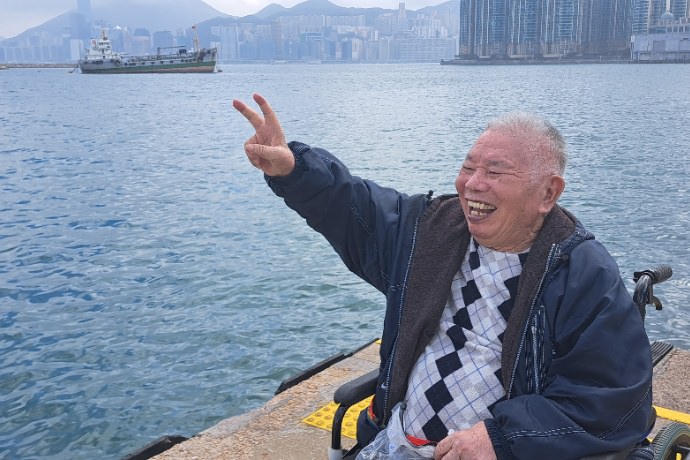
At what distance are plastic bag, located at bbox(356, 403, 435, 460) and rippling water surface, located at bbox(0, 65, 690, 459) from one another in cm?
369

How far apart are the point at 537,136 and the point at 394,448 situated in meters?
1.11

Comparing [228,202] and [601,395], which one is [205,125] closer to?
[228,202]

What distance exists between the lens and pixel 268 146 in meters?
2.74

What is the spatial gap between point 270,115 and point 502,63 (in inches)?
6944

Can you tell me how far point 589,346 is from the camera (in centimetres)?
227

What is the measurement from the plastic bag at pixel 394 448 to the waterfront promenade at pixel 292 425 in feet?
4.30

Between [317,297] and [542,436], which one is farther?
[317,297]

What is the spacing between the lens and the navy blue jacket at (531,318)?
7.47ft

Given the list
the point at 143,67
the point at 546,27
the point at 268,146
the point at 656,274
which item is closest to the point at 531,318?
the point at 656,274

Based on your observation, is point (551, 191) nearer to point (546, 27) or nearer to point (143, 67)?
point (143, 67)

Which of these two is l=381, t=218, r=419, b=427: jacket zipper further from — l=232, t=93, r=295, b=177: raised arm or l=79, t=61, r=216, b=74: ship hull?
l=79, t=61, r=216, b=74: ship hull

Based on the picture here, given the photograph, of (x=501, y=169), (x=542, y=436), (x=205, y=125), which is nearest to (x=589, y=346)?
(x=542, y=436)

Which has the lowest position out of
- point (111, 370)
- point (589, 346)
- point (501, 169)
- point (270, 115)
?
point (111, 370)

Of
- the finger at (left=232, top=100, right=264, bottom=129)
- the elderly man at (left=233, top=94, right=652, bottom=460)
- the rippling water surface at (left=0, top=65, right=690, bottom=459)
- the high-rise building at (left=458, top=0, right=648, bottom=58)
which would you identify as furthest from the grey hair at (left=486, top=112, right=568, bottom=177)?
the high-rise building at (left=458, top=0, right=648, bottom=58)
